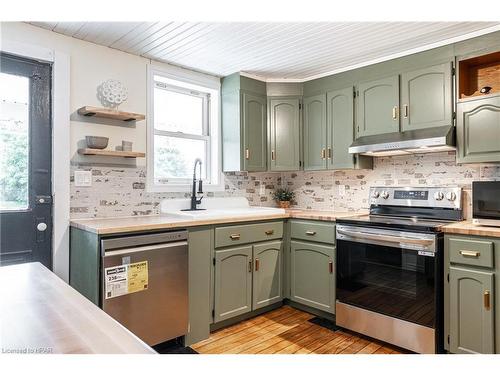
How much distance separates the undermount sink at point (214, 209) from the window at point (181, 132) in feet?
0.42

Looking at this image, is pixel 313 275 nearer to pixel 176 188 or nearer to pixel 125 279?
pixel 176 188

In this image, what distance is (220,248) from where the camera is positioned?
2.69 m

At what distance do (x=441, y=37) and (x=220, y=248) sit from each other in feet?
7.56

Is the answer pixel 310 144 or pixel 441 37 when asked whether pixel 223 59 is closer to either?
pixel 310 144

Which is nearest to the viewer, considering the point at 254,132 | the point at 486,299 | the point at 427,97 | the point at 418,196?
the point at 486,299

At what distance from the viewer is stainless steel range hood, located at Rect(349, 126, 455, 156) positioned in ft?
8.11

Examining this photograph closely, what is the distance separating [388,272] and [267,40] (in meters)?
1.94

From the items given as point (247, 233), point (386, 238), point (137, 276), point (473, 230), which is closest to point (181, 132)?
point (247, 233)

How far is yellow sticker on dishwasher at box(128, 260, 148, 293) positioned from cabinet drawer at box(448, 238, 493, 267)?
1976mm

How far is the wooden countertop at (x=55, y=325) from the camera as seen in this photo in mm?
615

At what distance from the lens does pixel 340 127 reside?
318 centimetres

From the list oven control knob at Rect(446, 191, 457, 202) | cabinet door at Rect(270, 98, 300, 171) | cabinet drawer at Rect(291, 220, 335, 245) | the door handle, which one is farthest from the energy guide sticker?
oven control knob at Rect(446, 191, 457, 202)
